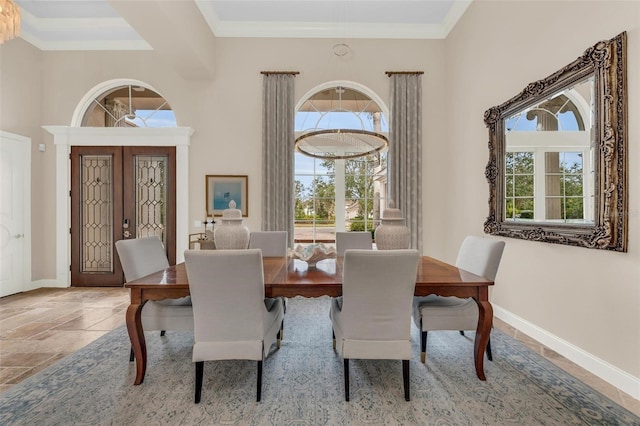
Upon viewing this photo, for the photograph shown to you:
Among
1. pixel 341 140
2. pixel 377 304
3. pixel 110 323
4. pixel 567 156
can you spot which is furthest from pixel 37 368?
pixel 567 156

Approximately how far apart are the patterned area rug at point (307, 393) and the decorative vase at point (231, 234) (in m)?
0.91

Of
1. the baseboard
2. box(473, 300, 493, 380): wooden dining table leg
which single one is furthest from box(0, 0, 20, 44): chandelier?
the baseboard

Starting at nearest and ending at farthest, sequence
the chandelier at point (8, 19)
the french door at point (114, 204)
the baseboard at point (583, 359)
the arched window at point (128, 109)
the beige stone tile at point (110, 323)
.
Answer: the baseboard at point (583, 359), the chandelier at point (8, 19), the beige stone tile at point (110, 323), the french door at point (114, 204), the arched window at point (128, 109)

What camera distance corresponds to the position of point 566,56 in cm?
246

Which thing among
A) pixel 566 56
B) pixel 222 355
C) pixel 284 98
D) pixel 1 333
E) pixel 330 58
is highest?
pixel 330 58

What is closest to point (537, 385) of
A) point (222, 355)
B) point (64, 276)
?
point (222, 355)

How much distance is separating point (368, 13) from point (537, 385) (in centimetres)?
465

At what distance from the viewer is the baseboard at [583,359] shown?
76.4 inches

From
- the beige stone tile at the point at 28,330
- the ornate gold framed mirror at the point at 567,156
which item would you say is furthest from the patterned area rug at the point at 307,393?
the ornate gold framed mirror at the point at 567,156

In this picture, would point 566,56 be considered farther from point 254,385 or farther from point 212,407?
point 212,407

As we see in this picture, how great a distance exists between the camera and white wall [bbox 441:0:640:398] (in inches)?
77.3

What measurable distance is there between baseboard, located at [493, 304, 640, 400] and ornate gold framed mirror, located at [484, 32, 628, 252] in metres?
0.83

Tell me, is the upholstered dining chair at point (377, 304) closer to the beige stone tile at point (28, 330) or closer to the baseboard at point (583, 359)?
the baseboard at point (583, 359)

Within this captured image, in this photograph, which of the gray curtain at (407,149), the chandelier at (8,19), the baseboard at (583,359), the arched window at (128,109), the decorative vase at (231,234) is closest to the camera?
the baseboard at (583,359)
